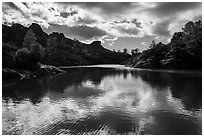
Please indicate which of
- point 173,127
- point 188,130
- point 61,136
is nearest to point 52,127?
point 61,136

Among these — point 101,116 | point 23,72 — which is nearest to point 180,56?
point 23,72

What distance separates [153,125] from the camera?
23.2m

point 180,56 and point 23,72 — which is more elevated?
point 180,56

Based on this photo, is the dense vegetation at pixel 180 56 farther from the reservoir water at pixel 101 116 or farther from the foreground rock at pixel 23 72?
the reservoir water at pixel 101 116

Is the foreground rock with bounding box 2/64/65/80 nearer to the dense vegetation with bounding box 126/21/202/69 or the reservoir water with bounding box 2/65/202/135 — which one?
the reservoir water with bounding box 2/65/202/135

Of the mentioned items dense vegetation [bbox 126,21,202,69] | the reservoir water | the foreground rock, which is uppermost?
dense vegetation [bbox 126,21,202,69]

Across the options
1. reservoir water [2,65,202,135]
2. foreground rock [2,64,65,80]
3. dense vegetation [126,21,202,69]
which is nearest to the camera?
reservoir water [2,65,202,135]

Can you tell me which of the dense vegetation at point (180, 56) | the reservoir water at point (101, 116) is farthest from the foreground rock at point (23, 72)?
the dense vegetation at point (180, 56)

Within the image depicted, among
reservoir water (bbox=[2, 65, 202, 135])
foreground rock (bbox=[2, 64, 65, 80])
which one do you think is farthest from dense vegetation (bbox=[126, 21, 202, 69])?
reservoir water (bbox=[2, 65, 202, 135])

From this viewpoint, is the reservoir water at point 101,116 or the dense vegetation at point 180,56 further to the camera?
the dense vegetation at point 180,56

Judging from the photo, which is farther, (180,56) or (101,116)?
(180,56)

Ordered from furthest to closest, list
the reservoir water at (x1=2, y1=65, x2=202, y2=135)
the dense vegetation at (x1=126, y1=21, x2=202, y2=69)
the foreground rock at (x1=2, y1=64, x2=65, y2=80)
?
the dense vegetation at (x1=126, y1=21, x2=202, y2=69), the foreground rock at (x1=2, y1=64, x2=65, y2=80), the reservoir water at (x1=2, y1=65, x2=202, y2=135)

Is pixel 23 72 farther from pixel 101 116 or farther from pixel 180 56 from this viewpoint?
pixel 180 56

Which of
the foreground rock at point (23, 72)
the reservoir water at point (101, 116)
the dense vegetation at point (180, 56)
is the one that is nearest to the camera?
the reservoir water at point (101, 116)
